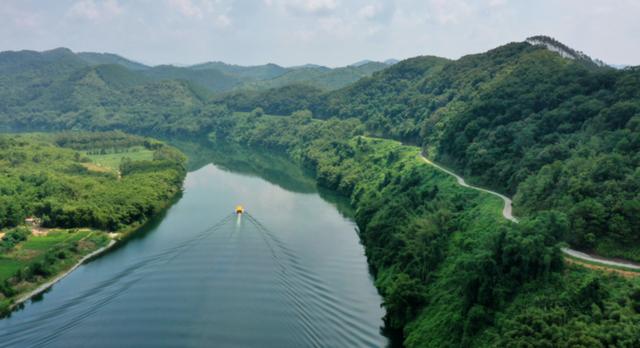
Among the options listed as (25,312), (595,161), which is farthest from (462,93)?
(25,312)

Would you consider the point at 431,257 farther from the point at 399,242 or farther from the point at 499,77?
the point at 499,77

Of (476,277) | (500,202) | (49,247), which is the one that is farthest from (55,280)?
(500,202)

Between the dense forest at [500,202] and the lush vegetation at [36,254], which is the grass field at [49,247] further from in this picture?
the dense forest at [500,202]

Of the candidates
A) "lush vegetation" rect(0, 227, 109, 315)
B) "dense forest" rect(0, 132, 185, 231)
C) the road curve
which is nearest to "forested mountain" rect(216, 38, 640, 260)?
the road curve

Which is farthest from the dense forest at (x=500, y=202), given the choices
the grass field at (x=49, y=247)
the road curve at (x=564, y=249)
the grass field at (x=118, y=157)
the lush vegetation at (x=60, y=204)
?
the grass field at (x=118, y=157)

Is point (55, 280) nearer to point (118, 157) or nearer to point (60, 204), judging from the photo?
point (60, 204)

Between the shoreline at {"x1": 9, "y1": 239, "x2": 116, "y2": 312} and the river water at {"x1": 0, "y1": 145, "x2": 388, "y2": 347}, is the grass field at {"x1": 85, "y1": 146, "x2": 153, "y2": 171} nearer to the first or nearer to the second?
the river water at {"x1": 0, "y1": 145, "x2": 388, "y2": 347}
